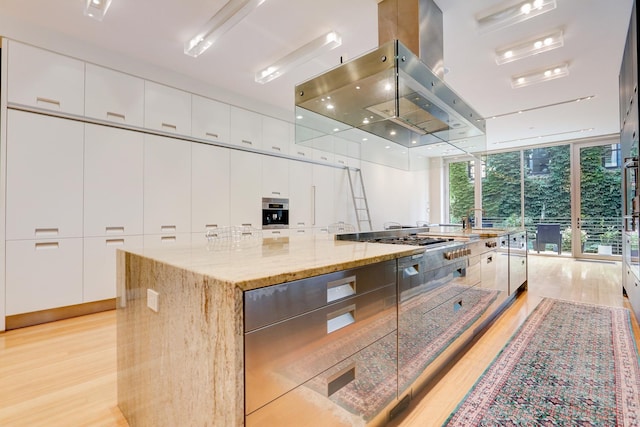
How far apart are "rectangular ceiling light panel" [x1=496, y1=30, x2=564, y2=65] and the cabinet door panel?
16.0 ft

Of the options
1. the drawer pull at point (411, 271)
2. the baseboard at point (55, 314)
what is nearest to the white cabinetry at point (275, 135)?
the baseboard at point (55, 314)

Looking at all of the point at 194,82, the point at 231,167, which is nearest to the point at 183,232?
the point at 231,167

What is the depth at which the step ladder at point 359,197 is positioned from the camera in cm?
618

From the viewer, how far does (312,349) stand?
3.35 ft

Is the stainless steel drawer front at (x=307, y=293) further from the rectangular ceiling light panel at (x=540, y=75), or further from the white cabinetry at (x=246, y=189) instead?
the rectangular ceiling light panel at (x=540, y=75)

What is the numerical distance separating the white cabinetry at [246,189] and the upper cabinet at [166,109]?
0.76m

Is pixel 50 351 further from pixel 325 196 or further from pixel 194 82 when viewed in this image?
pixel 325 196

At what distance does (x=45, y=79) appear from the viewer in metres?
2.91

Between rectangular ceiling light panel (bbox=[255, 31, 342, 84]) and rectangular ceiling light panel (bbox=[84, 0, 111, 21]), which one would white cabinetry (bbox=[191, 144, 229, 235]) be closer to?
rectangular ceiling light panel (bbox=[255, 31, 342, 84])

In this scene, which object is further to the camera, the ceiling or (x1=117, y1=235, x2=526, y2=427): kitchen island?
the ceiling

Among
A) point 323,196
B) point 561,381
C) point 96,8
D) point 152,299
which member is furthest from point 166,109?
point 561,381

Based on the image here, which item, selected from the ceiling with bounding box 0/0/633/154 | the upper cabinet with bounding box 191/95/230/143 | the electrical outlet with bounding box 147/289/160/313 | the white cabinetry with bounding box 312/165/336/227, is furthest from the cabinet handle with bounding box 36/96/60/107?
the white cabinetry with bounding box 312/165/336/227

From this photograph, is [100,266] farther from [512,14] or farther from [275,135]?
[512,14]

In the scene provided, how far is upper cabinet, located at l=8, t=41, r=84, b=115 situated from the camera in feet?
9.09
